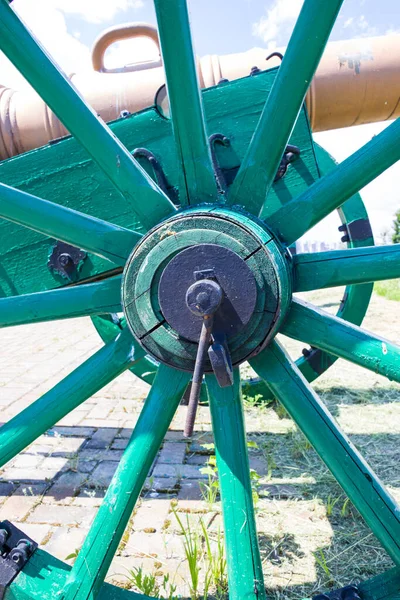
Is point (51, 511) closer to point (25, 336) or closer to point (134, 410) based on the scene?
point (134, 410)

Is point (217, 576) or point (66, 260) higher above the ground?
point (66, 260)

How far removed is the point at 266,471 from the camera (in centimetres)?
A: 242

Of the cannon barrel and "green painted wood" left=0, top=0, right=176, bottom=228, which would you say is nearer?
"green painted wood" left=0, top=0, right=176, bottom=228

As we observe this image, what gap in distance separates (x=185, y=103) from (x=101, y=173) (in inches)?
32.7

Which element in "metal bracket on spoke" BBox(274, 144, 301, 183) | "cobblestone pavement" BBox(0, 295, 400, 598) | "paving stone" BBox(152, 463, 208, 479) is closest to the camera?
"cobblestone pavement" BBox(0, 295, 400, 598)

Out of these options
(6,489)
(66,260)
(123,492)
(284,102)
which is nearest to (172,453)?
(6,489)

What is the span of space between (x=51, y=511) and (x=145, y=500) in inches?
15.2

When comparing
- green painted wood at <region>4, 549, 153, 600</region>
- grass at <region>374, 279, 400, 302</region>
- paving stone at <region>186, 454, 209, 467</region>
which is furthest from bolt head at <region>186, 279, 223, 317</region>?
grass at <region>374, 279, 400, 302</region>

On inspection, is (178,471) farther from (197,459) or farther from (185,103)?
(185,103)

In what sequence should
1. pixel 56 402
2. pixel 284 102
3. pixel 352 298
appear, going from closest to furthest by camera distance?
1. pixel 284 102
2. pixel 56 402
3. pixel 352 298

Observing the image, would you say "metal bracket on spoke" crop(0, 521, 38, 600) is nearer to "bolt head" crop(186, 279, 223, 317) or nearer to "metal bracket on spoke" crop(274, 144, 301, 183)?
"bolt head" crop(186, 279, 223, 317)

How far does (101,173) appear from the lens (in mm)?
2021

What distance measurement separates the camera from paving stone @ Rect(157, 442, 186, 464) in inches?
102

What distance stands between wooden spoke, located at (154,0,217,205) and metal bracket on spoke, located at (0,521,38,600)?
3.08 ft
